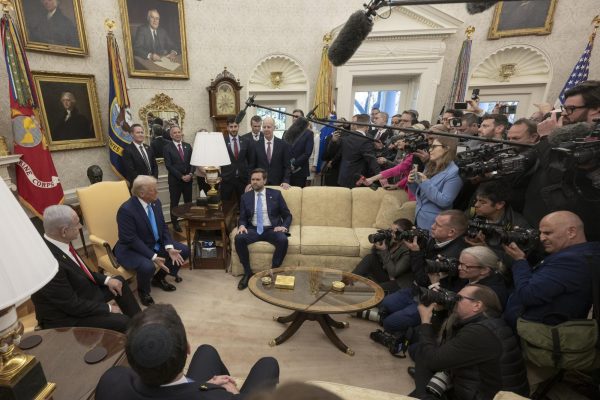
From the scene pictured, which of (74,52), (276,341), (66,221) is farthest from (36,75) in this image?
(276,341)

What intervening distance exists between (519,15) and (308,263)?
18.2ft

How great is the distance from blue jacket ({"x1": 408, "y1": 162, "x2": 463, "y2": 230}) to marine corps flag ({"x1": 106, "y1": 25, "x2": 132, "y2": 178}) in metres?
4.15

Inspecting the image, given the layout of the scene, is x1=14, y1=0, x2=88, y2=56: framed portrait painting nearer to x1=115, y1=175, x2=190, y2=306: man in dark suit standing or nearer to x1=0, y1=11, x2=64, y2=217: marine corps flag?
x1=0, y1=11, x2=64, y2=217: marine corps flag

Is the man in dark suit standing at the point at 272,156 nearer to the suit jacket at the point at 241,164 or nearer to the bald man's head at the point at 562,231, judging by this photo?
the suit jacket at the point at 241,164

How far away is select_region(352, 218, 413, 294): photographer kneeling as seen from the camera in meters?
2.78

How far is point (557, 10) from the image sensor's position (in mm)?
5039

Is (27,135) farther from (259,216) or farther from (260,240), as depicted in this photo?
(260,240)

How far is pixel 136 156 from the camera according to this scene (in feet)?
14.4

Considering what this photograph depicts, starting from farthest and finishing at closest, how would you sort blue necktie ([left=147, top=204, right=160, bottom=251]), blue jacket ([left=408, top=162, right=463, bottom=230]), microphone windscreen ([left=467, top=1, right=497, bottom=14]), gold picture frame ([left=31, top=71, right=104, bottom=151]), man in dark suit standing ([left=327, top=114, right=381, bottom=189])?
1. man in dark suit standing ([left=327, top=114, right=381, bottom=189])
2. gold picture frame ([left=31, top=71, right=104, bottom=151])
3. blue necktie ([left=147, top=204, right=160, bottom=251])
4. blue jacket ([left=408, top=162, right=463, bottom=230])
5. microphone windscreen ([left=467, top=1, right=497, bottom=14])

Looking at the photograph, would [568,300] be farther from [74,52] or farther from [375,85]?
[74,52]

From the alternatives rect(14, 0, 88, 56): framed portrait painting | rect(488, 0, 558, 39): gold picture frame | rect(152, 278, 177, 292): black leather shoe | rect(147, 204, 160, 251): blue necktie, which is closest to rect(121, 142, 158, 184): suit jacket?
rect(14, 0, 88, 56): framed portrait painting

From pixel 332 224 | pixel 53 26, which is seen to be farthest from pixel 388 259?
pixel 53 26

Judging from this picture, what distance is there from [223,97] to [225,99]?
0.15ft

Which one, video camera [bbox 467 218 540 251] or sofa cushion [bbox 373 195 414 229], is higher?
video camera [bbox 467 218 540 251]
